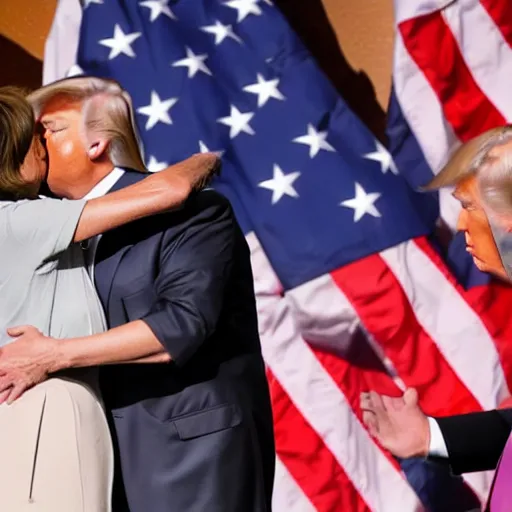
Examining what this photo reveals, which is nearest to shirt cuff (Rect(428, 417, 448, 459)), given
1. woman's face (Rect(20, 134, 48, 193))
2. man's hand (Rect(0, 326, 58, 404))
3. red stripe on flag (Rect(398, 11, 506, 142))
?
man's hand (Rect(0, 326, 58, 404))

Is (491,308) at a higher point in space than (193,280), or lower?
lower

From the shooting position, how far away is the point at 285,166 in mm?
2090

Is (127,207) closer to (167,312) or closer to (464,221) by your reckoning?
(167,312)

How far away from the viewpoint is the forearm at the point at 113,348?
1202 mm

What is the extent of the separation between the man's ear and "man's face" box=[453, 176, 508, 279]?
470mm

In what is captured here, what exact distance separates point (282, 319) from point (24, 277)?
34.4 inches

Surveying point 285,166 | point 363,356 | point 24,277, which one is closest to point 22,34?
point 285,166

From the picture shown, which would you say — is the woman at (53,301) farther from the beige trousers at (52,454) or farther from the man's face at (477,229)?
the man's face at (477,229)

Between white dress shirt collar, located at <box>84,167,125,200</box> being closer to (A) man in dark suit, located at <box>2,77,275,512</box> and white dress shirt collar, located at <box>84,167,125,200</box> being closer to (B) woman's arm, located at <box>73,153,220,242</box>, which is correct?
(A) man in dark suit, located at <box>2,77,275,512</box>

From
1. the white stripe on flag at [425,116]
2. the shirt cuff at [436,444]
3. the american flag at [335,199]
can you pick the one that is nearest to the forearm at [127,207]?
the shirt cuff at [436,444]

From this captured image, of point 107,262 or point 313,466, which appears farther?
point 313,466

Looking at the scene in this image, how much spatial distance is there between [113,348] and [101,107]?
35cm

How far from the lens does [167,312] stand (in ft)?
4.08

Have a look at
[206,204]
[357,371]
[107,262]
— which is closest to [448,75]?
[357,371]
